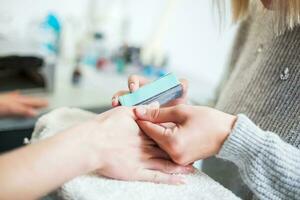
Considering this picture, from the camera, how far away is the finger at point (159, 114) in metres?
→ 0.63

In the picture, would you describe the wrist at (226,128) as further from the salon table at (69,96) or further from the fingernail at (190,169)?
the salon table at (69,96)

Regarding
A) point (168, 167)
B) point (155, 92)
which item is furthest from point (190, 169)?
point (155, 92)

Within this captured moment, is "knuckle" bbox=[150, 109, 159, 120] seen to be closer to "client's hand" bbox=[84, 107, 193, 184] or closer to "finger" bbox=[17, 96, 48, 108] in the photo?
"client's hand" bbox=[84, 107, 193, 184]

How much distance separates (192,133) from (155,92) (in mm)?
104

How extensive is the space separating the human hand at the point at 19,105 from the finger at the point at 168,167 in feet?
1.85

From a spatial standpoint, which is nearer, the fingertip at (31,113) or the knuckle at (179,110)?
the knuckle at (179,110)

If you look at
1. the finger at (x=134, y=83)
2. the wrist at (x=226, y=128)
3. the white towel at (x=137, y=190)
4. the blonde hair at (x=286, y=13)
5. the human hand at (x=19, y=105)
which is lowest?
the human hand at (x=19, y=105)

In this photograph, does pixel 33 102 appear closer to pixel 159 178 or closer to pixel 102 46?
pixel 102 46

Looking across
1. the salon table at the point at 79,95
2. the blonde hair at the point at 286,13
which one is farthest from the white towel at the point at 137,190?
the salon table at the point at 79,95

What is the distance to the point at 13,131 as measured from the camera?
1.08 m

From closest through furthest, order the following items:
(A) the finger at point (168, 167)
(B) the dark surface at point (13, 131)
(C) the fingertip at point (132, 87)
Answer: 1. (A) the finger at point (168, 167)
2. (C) the fingertip at point (132, 87)
3. (B) the dark surface at point (13, 131)

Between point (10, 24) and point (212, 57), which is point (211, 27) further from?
point (10, 24)

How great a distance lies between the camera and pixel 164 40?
1655 mm

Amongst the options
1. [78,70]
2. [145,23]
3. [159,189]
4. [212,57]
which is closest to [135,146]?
[159,189]
